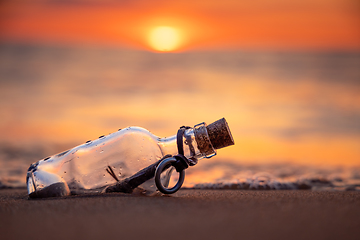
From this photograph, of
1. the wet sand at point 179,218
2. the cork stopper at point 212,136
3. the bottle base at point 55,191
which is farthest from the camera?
the bottle base at point 55,191

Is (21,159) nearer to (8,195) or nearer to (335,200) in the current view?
(8,195)

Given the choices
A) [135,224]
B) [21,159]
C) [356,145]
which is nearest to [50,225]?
[135,224]

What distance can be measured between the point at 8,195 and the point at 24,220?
1.25m

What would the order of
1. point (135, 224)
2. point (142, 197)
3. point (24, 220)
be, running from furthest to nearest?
point (142, 197) → point (24, 220) → point (135, 224)

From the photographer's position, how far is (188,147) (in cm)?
261

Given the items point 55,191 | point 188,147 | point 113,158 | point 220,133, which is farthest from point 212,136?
point 55,191

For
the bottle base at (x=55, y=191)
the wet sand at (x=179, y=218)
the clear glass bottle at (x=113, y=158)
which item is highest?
the clear glass bottle at (x=113, y=158)

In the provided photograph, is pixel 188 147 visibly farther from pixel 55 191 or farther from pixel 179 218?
pixel 55 191

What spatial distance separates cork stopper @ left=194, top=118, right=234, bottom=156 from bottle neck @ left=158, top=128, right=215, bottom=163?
0.03 meters

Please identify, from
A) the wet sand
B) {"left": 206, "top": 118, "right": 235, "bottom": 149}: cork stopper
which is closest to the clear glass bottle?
{"left": 206, "top": 118, "right": 235, "bottom": 149}: cork stopper

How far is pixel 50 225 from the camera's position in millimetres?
1986

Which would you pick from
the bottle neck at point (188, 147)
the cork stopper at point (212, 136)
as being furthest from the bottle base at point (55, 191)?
the cork stopper at point (212, 136)

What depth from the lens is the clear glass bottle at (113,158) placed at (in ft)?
8.50

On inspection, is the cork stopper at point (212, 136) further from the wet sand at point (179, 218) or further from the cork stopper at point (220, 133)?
the wet sand at point (179, 218)
